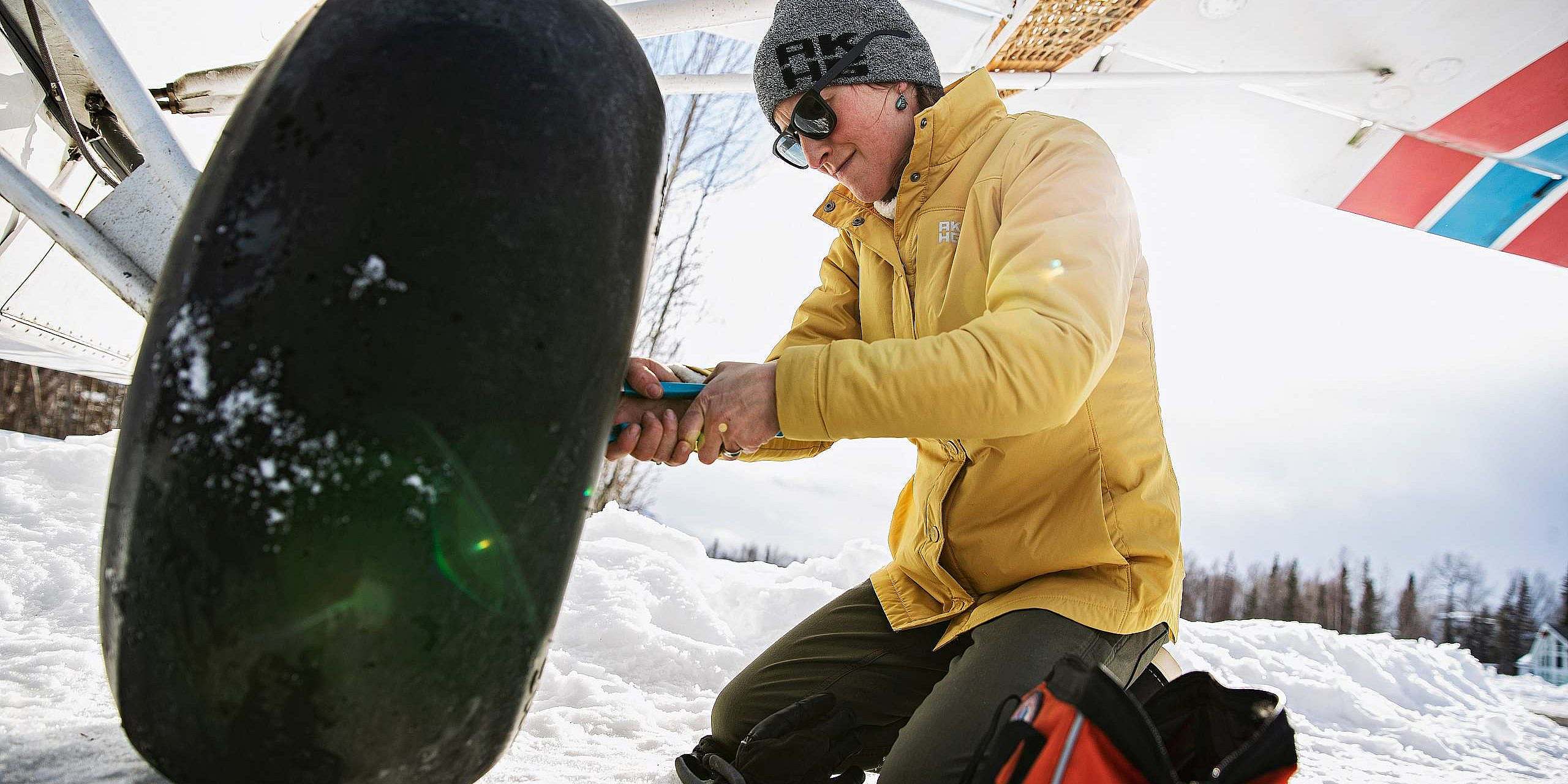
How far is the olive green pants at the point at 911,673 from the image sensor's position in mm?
1383

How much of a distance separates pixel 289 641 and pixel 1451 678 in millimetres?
7557

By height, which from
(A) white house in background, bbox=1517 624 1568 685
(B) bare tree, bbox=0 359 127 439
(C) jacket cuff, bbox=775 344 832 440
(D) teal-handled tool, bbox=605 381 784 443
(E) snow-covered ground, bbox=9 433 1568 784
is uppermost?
(C) jacket cuff, bbox=775 344 832 440

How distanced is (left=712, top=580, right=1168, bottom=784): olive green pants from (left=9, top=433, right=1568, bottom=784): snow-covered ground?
0.44 metres

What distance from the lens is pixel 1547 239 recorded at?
16.6ft

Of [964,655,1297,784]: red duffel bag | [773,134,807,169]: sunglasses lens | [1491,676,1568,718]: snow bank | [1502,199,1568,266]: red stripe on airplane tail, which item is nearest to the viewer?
[964,655,1297,784]: red duffel bag

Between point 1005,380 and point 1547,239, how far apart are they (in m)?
5.89

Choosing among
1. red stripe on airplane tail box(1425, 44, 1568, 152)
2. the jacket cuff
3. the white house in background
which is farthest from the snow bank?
the white house in background

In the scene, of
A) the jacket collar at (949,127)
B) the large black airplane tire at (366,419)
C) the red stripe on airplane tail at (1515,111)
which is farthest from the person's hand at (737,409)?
the red stripe on airplane tail at (1515,111)

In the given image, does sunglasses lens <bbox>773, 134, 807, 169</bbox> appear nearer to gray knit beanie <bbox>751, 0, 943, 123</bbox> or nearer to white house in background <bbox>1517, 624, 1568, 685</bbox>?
gray knit beanie <bbox>751, 0, 943, 123</bbox>

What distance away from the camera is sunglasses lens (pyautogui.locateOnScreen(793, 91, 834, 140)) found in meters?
1.78

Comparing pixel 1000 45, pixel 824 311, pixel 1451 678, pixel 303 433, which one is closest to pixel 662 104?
pixel 303 433

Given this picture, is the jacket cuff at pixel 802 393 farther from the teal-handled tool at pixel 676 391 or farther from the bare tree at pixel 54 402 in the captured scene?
the bare tree at pixel 54 402

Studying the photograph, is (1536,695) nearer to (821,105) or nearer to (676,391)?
(821,105)

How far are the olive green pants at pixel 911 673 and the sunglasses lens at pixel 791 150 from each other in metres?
1.04
